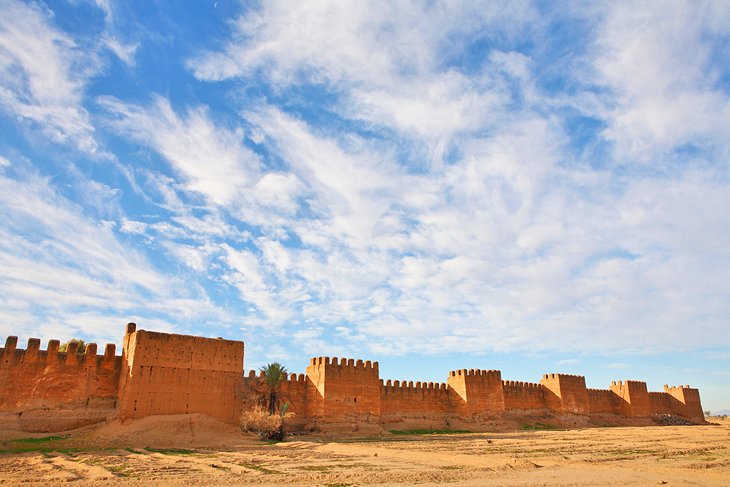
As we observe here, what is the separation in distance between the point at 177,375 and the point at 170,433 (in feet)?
8.33

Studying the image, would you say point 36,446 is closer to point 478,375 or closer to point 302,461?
point 302,461

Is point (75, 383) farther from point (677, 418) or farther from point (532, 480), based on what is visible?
point (677, 418)

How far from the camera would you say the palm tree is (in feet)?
76.5

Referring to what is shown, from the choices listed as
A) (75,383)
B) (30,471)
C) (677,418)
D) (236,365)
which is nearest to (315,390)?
(236,365)

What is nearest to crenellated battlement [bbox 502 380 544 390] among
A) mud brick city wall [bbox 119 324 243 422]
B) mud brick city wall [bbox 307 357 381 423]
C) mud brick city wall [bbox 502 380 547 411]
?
mud brick city wall [bbox 502 380 547 411]

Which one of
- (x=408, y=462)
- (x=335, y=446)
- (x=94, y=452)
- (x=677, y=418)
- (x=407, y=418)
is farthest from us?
(x=677, y=418)

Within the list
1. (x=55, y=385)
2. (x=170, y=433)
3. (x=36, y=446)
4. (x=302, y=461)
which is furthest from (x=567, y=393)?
(x=36, y=446)

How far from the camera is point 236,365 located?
2150 centimetres

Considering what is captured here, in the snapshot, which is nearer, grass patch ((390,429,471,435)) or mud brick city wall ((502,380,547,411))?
grass patch ((390,429,471,435))

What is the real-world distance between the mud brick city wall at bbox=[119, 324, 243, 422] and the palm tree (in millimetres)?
2090

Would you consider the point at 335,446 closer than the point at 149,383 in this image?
Yes

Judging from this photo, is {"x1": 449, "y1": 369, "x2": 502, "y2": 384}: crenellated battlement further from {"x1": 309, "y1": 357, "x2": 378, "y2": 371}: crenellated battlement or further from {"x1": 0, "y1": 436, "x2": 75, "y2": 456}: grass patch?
{"x1": 0, "y1": 436, "x2": 75, "y2": 456}: grass patch

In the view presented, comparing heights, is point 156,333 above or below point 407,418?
above

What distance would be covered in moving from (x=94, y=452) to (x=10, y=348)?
6448mm
